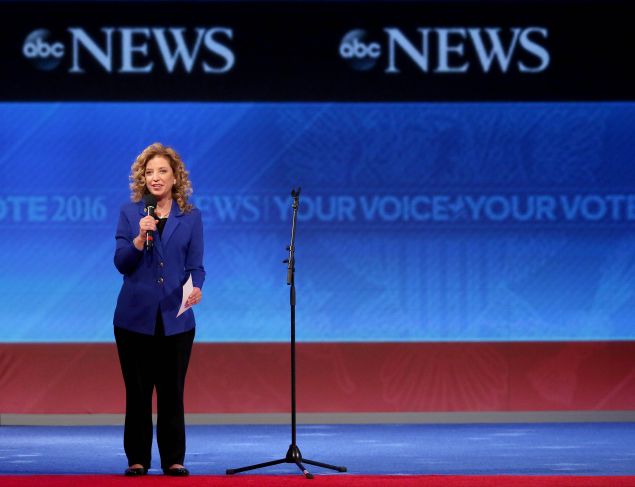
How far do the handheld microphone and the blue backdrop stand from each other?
3196 millimetres

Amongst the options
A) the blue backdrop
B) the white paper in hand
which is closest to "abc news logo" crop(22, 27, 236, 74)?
the blue backdrop

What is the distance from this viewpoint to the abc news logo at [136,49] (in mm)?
7824

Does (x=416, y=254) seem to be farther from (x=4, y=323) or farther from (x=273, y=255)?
(x=4, y=323)

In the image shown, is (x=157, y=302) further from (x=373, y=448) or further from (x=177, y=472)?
(x=373, y=448)

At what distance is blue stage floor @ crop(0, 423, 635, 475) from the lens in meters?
5.33

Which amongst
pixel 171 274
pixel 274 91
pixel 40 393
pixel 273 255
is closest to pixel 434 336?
pixel 273 255

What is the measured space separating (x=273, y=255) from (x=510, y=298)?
1.66 metres

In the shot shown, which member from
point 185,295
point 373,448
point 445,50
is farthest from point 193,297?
point 445,50

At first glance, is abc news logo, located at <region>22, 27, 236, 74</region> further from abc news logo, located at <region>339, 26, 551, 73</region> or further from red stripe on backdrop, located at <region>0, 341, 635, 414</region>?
red stripe on backdrop, located at <region>0, 341, 635, 414</region>

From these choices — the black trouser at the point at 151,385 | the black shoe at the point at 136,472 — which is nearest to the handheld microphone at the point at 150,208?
the black trouser at the point at 151,385

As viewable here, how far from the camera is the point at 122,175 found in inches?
311

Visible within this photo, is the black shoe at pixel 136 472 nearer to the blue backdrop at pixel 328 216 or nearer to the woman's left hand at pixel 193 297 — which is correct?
the woman's left hand at pixel 193 297

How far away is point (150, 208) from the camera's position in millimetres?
4504

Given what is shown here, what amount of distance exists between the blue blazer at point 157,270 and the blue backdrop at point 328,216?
3115 millimetres
